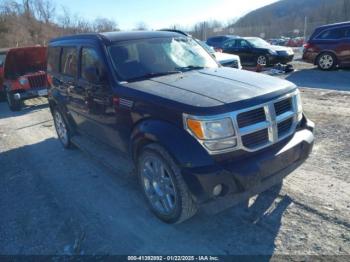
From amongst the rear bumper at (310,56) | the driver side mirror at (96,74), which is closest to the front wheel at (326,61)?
the rear bumper at (310,56)

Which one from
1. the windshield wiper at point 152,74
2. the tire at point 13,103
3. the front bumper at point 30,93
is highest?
the windshield wiper at point 152,74

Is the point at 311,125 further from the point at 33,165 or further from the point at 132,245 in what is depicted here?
the point at 33,165

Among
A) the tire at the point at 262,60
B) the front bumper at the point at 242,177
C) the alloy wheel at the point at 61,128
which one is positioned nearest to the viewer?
the front bumper at the point at 242,177

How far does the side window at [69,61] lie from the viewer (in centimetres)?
495

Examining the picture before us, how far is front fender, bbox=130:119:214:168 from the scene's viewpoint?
9.29 feet

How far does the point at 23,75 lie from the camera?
10.9 metres

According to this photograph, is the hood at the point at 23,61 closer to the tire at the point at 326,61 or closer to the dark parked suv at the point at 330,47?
the dark parked suv at the point at 330,47

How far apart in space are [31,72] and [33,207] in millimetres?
8565

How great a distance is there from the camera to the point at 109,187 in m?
4.38

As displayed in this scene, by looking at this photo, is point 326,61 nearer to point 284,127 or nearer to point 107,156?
point 284,127

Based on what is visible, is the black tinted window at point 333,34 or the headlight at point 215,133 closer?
the headlight at point 215,133

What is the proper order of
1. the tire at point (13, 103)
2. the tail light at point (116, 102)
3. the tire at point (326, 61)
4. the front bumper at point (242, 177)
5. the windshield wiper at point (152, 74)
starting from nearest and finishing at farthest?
the front bumper at point (242, 177), the tail light at point (116, 102), the windshield wiper at point (152, 74), the tire at point (13, 103), the tire at point (326, 61)

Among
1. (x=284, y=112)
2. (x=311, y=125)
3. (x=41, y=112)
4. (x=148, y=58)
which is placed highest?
(x=148, y=58)

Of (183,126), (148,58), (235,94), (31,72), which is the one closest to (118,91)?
(148,58)
